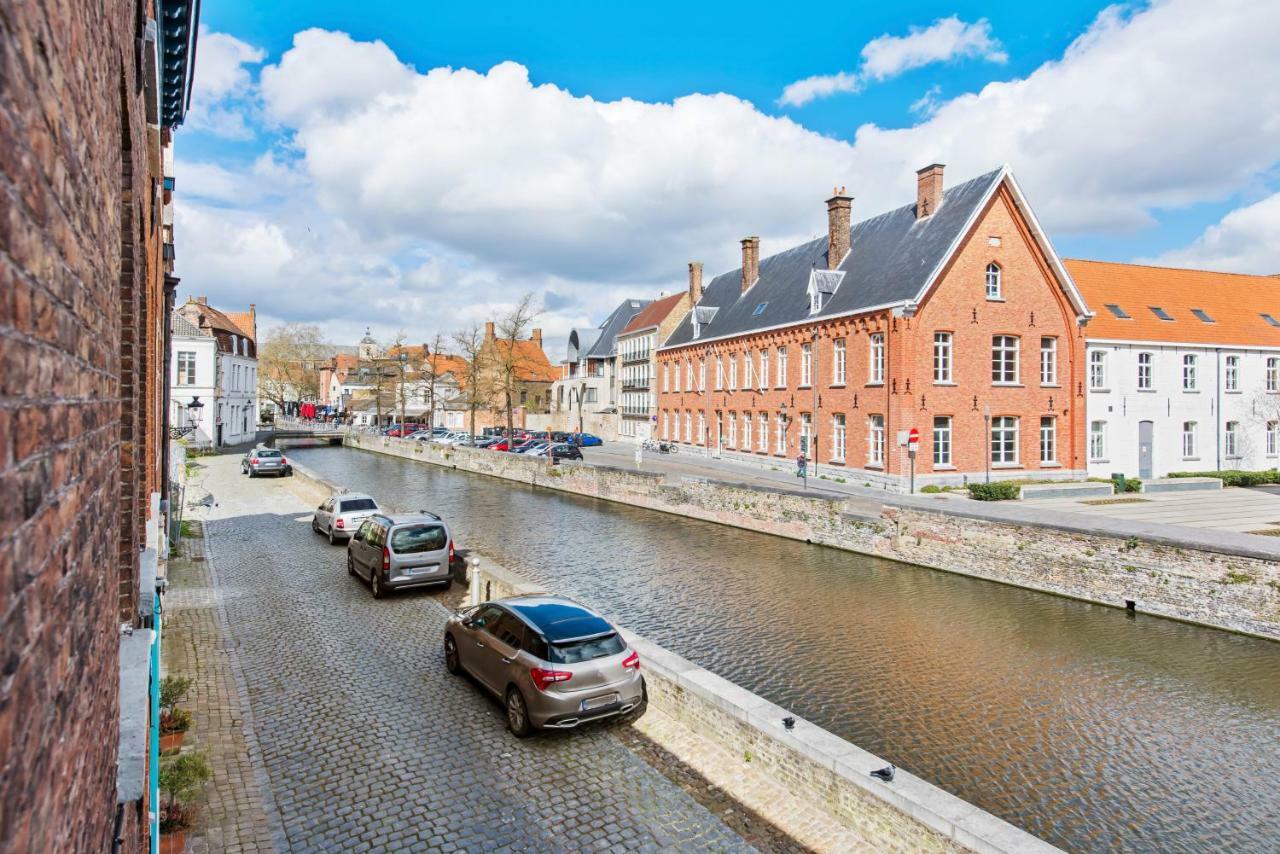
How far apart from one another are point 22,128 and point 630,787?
320 inches

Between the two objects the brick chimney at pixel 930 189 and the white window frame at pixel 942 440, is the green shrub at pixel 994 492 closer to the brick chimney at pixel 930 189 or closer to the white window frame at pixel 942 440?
the white window frame at pixel 942 440

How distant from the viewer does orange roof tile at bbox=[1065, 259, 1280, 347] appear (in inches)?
1435

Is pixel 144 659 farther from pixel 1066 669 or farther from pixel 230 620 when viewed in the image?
pixel 1066 669

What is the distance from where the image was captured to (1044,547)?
1764 centimetres

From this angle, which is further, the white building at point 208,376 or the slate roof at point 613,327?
the slate roof at point 613,327

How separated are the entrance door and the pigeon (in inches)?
1391

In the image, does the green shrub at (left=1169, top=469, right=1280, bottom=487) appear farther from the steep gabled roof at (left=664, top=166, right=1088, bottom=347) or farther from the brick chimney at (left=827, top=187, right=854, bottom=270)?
the brick chimney at (left=827, top=187, right=854, bottom=270)

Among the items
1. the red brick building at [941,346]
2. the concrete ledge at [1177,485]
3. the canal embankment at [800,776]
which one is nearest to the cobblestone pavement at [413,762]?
the canal embankment at [800,776]

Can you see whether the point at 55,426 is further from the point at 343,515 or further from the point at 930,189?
the point at 930,189

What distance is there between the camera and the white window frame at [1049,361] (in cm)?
3419

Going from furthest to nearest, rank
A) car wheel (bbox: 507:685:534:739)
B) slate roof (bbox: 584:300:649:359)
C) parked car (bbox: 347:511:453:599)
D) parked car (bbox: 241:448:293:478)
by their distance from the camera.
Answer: slate roof (bbox: 584:300:649:359)
parked car (bbox: 241:448:293:478)
parked car (bbox: 347:511:453:599)
car wheel (bbox: 507:685:534:739)

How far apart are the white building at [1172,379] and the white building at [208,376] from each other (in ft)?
147

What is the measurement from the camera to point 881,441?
32.8m

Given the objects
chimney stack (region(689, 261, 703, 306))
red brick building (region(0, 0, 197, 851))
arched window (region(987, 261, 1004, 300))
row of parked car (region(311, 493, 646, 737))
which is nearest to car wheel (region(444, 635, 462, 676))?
row of parked car (region(311, 493, 646, 737))
